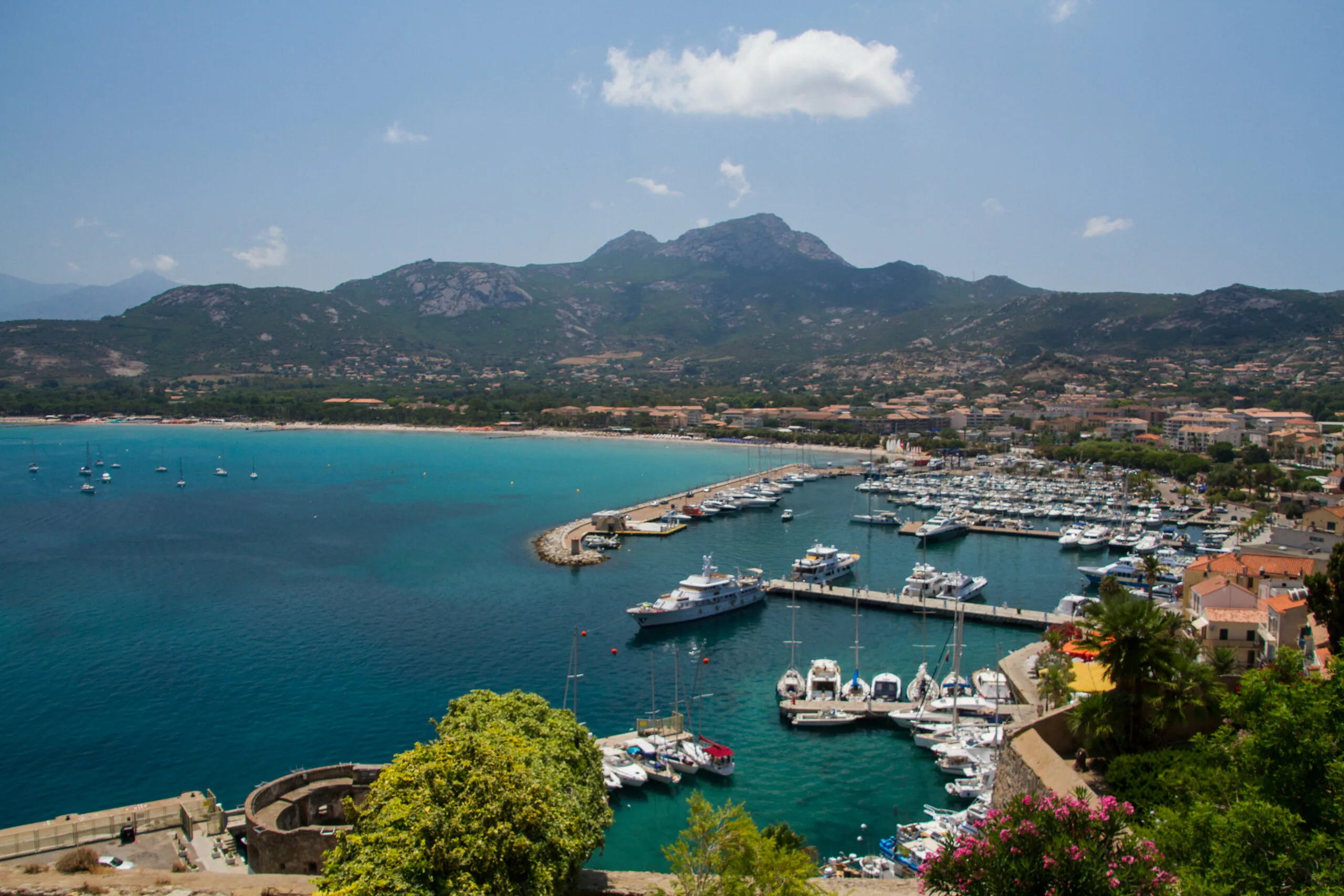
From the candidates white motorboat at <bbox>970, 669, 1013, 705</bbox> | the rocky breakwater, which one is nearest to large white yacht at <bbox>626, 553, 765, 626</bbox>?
the rocky breakwater

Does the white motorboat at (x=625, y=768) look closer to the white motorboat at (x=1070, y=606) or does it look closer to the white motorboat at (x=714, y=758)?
the white motorboat at (x=714, y=758)

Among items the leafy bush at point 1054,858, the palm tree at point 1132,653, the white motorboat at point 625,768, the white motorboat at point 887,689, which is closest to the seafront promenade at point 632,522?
the white motorboat at point 887,689

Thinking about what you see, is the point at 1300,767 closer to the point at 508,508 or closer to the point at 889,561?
the point at 889,561

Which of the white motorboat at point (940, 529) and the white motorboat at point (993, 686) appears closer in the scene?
the white motorboat at point (993, 686)

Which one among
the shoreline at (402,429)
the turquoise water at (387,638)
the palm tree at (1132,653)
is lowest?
the turquoise water at (387,638)

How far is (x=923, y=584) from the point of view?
3934 cm

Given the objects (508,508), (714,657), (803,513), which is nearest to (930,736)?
(714,657)

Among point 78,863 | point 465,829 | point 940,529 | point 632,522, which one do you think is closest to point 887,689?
point 465,829

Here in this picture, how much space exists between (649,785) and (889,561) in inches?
1137

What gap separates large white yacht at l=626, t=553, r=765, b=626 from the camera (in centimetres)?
3512

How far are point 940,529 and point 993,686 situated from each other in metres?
28.2

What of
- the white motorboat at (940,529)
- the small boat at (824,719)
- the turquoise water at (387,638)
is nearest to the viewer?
the turquoise water at (387,638)

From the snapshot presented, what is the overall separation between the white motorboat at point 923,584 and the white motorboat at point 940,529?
37.7 ft

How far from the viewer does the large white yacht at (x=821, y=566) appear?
42125 millimetres
